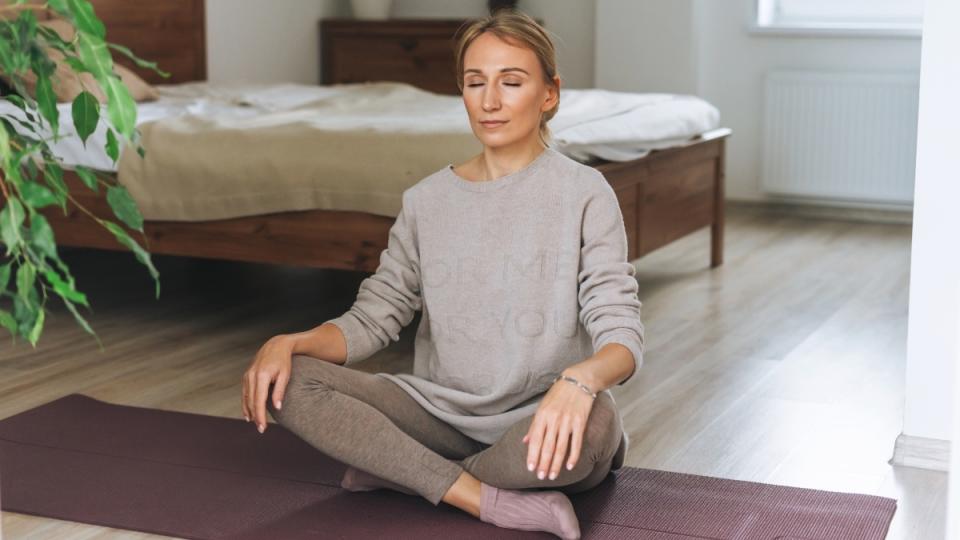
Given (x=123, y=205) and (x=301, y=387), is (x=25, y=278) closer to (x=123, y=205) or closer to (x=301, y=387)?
(x=123, y=205)

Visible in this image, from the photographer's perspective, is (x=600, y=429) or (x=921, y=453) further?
(x=921, y=453)

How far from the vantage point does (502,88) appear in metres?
2.01

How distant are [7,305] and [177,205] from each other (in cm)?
77

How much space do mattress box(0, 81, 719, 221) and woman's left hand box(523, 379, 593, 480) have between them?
1325 mm

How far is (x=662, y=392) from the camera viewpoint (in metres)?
2.85

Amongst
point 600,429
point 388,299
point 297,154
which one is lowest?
point 600,429

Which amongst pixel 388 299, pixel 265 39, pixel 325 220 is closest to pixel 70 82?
pixel 325 220

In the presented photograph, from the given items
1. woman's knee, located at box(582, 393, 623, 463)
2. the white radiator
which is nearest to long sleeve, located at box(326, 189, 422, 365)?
woman's knee, located at box(582, 393, 623, 463)

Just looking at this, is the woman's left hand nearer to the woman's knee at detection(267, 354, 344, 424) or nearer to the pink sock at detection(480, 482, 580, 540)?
the pink sock at detection(480, 482, 580, 540)

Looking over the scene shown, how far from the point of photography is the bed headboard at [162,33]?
193 inches

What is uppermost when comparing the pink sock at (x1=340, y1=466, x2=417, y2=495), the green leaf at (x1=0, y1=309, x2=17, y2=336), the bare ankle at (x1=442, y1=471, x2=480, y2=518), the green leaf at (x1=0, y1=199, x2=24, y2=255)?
the green leaf at (x1=0, y1=199, x2=24, y2=255)

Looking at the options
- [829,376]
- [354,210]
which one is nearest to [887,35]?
[829,376]

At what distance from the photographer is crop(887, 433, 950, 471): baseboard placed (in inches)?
91.0

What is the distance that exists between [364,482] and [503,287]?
38 cm
